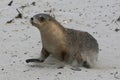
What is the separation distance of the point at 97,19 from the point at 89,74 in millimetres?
3332

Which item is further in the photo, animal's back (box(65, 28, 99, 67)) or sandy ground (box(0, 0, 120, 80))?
animal's back (box(65, 28, 99, 67))

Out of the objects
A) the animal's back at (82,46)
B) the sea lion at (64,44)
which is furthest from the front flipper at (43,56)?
the animal's back at (82,46)

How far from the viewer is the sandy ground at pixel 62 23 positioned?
5.49m

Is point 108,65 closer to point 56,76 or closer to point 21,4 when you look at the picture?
point 56,76

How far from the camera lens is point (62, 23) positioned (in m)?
8.48

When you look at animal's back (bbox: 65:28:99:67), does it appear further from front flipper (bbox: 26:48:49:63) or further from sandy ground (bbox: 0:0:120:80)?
front flipper (bbox: 26:48:49:63)

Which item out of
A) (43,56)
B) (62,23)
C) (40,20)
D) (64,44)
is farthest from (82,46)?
(62,23)

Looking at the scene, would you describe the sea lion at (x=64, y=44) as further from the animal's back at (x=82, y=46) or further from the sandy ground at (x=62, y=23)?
the sandy ground at (x=62, y=23)

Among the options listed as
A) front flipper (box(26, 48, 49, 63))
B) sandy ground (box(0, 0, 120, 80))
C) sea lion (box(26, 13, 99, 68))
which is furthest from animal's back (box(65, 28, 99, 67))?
front flipper (box(26, 48, 49, 63))

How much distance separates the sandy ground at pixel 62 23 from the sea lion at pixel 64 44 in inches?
5.9

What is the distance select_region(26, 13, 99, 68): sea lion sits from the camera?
577cm

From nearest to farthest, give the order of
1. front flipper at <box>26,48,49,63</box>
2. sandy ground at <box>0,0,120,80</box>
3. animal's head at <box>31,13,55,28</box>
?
sandy ground at <box>0,0,120,80</box> → animal's head at <box>31,13,55,28</box> → front flipper at <box>26,48,49,63</box>

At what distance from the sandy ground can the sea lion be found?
15 centimetres

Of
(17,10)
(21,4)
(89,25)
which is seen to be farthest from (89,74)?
(21,4)
